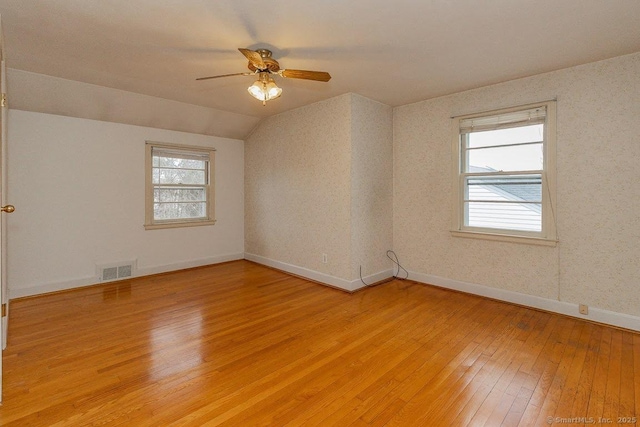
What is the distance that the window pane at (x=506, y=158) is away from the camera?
11.1 feet

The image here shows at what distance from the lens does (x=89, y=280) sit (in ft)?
13.7

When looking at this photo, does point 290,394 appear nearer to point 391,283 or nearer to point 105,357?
point 105,357

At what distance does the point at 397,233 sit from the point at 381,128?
5.03ft

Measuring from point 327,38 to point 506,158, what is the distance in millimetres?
2475

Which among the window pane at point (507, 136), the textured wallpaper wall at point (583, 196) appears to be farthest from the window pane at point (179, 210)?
the window pane at point (507, 136)

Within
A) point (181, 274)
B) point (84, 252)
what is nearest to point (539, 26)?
point (181, 274)

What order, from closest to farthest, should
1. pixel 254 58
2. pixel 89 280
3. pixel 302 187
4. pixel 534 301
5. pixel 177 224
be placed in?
pixel 254 58 → pixel 534 301 → pixel 89 280 → pixel 302 187 → pixel 177 224

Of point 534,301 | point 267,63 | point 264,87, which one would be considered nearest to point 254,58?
point 267,63

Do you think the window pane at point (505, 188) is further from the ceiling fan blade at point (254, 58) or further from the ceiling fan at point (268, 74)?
the ceiling fan blade at point (254, 58)

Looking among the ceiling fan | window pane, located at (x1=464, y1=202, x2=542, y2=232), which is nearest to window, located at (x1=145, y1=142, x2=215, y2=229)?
the ceiling fan

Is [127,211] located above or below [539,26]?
below

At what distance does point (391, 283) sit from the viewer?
14.4 feet

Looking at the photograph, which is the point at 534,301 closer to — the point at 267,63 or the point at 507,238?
the point at 507,238

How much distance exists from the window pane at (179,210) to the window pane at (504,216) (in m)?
4.20
